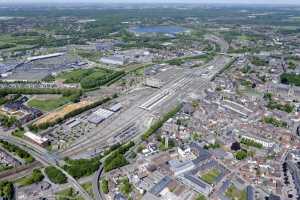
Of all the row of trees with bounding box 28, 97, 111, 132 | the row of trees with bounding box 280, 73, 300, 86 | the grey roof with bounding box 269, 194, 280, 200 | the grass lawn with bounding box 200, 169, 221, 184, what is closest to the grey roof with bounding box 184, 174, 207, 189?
the grass lawn with bounding box 200, 169, 221, 184

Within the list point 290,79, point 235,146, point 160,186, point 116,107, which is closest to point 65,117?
point 116,107

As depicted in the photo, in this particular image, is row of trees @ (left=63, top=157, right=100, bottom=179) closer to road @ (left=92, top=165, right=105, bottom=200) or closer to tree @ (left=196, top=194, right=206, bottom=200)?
road @ (left=92, top=165, right=105, bottom=200)

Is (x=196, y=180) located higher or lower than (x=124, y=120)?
higher

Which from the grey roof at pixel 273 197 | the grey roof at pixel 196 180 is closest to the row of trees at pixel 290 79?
the grey roof at pixel 273 197

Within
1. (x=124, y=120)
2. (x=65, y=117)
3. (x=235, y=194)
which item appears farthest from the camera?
(x=65, y=117)

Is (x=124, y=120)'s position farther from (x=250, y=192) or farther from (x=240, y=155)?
(x=250, y=192)

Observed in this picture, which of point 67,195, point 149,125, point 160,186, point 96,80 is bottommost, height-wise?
point 67,195

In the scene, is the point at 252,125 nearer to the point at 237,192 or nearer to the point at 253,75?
the point at 237,192

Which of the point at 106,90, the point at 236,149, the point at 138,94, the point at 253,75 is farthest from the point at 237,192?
the point at 253,75
